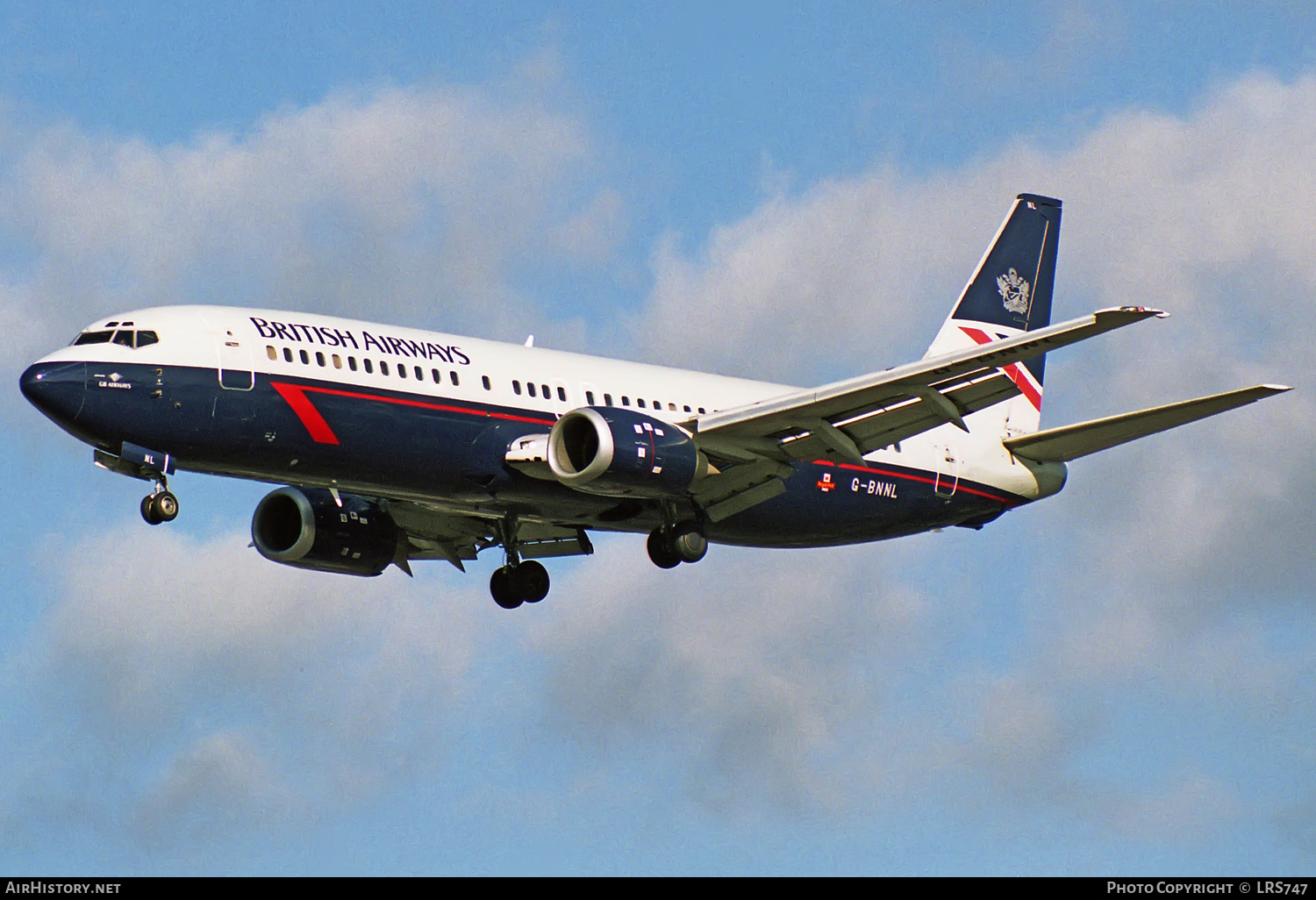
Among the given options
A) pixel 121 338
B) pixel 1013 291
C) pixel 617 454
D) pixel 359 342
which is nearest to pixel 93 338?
pixel 121 338

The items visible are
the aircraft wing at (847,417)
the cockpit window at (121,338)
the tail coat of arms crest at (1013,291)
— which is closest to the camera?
the cockpit window at (121,338)

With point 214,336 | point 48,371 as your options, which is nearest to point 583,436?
point 214,336

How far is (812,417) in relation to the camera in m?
41.3

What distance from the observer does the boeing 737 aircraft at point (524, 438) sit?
3700cm

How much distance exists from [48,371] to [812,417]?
52.2 ft

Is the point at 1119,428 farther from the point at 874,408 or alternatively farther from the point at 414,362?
the point at 414,362

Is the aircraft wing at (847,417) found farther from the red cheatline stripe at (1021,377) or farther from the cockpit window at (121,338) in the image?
the cockpit window at (121,338)

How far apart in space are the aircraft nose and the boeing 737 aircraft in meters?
0.05

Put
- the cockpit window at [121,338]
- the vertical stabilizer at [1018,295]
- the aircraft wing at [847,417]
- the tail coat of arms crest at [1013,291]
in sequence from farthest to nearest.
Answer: the tail coat of arms crest at [1013,291] → the vertical stabilizer at [1018,295] → the aircraft wing at [847,417] → the cockpit window at [121,338]

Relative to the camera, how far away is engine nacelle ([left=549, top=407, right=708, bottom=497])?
39562 millimetres

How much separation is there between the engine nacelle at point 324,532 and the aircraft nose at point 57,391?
9689 millimetres

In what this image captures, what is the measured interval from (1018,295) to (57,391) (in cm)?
2770

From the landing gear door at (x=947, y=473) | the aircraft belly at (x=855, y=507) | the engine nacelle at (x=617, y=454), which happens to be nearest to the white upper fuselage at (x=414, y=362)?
the aircraft belly at (x=855, y=507)
